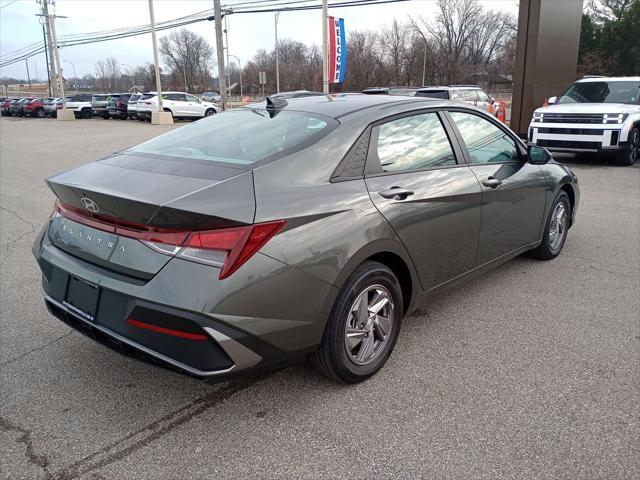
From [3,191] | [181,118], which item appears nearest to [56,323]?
[3,191]

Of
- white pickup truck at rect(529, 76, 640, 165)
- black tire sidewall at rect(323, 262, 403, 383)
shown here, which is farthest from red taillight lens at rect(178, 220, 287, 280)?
white pickup truck at rect(529, 76, 640, 165)

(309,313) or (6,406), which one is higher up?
(309,313)

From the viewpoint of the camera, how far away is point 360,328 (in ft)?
9.73

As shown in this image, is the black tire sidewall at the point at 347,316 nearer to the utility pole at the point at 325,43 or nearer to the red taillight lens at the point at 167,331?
the red taillight lens at the point at 167,331

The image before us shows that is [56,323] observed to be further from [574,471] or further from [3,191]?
[3,191]

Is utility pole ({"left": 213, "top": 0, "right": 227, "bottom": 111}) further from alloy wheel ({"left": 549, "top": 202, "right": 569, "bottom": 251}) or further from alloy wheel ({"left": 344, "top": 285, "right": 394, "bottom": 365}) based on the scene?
alloy wheel ({"left": 344, "top": 285, "right": 394, "bottom": 365})

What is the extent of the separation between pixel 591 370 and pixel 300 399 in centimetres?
179

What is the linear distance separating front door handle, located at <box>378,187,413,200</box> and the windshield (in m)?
11.5

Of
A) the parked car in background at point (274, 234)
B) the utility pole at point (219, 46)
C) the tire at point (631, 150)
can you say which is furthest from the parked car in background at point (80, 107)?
the parked car in background at point (274, 234)

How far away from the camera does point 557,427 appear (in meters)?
2.65

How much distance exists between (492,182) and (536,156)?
35.7 inches

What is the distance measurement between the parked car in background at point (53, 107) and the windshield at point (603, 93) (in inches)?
1433

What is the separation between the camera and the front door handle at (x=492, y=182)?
3839 millimetres

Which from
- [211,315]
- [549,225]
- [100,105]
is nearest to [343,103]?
[211,315]
